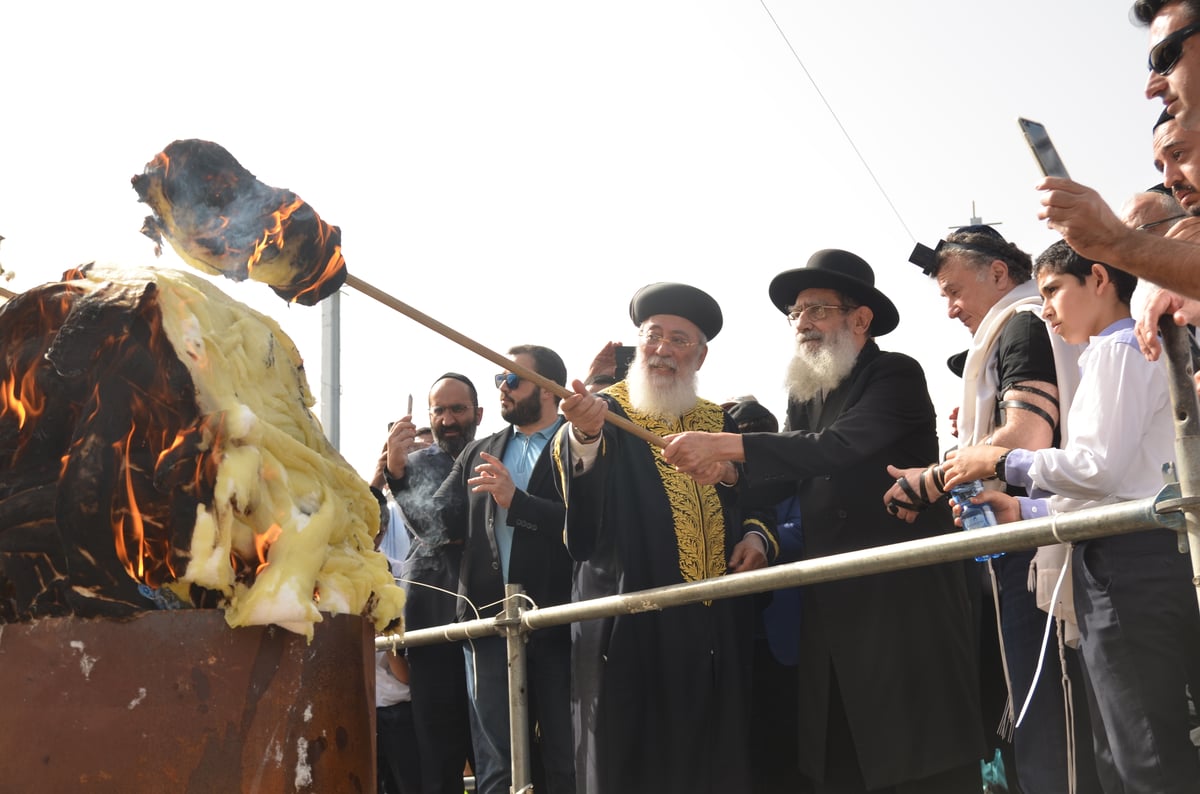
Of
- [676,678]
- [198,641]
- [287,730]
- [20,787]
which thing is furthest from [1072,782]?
[20,787]

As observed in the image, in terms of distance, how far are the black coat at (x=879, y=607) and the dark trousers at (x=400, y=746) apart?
9.14ft

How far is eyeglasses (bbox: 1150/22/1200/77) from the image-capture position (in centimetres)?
325

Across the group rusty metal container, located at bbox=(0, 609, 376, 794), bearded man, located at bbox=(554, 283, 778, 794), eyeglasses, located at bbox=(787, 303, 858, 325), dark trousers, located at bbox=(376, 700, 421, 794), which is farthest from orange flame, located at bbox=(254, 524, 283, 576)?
dark trousers, located at bbox=(376, 700, 421, 794)

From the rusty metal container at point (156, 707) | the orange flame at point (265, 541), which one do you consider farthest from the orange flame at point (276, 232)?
the rusty metal container at point (156, 707)

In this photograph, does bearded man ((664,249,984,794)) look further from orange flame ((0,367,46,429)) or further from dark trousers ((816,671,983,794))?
orange flame ((0,367,46,429))

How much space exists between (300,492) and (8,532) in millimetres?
738

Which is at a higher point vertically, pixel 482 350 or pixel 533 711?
pixel 482 350

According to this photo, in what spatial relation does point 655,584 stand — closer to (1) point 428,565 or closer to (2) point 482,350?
(2) point 482,350

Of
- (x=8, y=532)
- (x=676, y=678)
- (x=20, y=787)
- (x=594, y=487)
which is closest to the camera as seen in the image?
(x=20, y=787)

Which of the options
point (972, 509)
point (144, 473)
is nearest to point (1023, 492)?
point (972, 509)

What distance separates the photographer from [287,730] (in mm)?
3094

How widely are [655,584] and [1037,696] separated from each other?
155cm

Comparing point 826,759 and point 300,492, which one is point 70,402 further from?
point 826,759

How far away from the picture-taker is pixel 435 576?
6.62m
